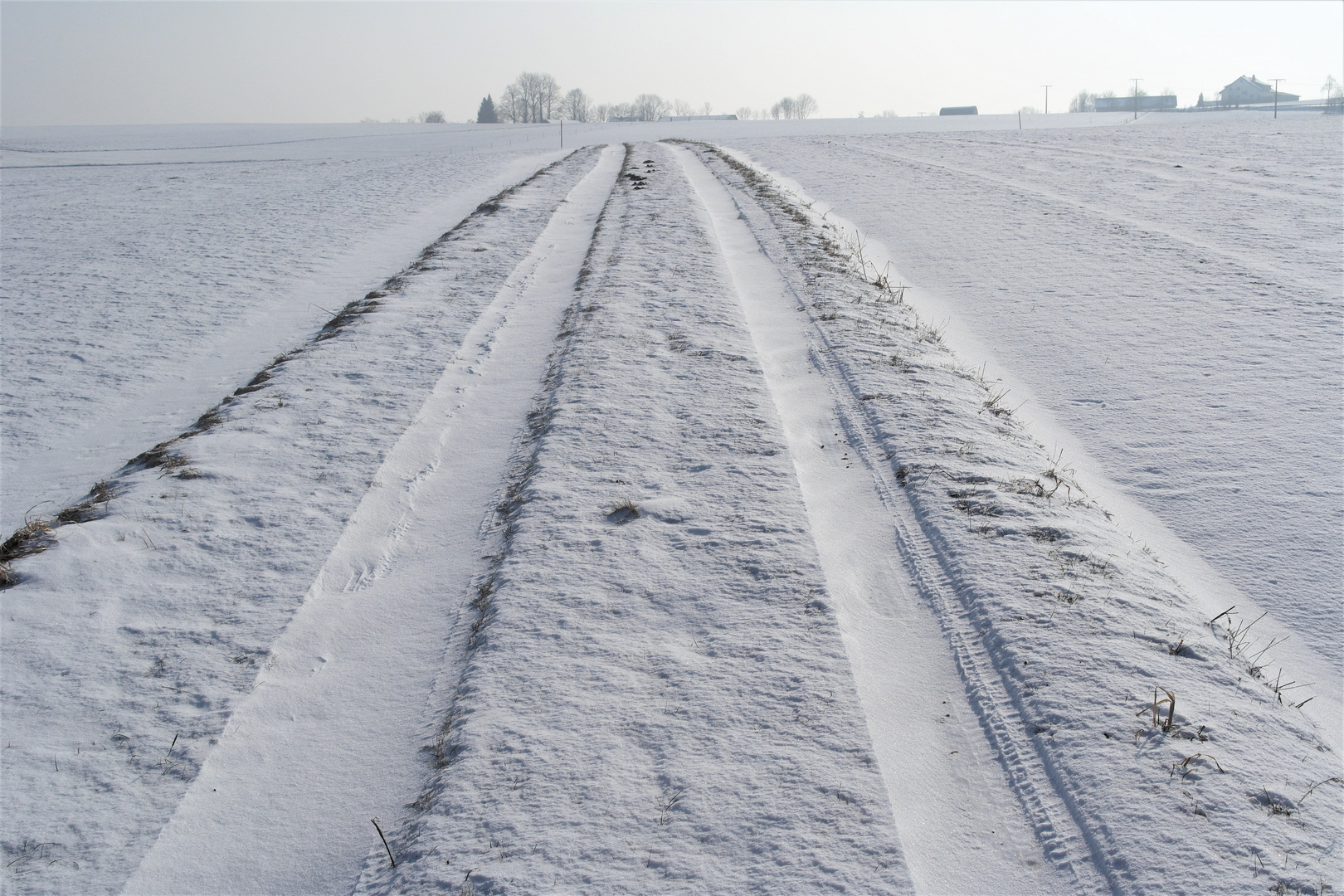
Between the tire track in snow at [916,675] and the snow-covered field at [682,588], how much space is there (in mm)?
15

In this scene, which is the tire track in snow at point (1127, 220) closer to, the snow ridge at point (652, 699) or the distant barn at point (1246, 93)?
the snow ridge at point (652, 699)

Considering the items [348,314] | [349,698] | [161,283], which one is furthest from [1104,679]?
[161,283]

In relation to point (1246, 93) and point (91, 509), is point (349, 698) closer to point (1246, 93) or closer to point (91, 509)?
point (91, 509)

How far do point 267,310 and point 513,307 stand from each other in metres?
2.83

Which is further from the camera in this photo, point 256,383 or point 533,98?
point 533,98

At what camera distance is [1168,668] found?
2.87m

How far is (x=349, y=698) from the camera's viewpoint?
290 cm

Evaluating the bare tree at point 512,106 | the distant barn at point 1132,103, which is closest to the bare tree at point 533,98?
the bare tree at point 512,106

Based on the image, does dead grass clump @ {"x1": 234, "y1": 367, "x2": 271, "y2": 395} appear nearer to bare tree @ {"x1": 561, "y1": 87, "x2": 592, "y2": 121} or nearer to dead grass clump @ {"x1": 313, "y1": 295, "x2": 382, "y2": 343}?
dead grass clump @ {"x1": 313, "y1": 295, "x2": 382, "y2": 343}

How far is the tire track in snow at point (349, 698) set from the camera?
7.59 feet

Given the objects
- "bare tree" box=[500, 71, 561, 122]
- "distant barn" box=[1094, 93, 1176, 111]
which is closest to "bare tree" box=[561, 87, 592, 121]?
"bare tree" box=[500, 71, 561, 122]

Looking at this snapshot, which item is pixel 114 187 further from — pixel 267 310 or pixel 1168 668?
pixel 1168 668

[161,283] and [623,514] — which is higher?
[161,283]

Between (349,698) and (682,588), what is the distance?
1.40 m
